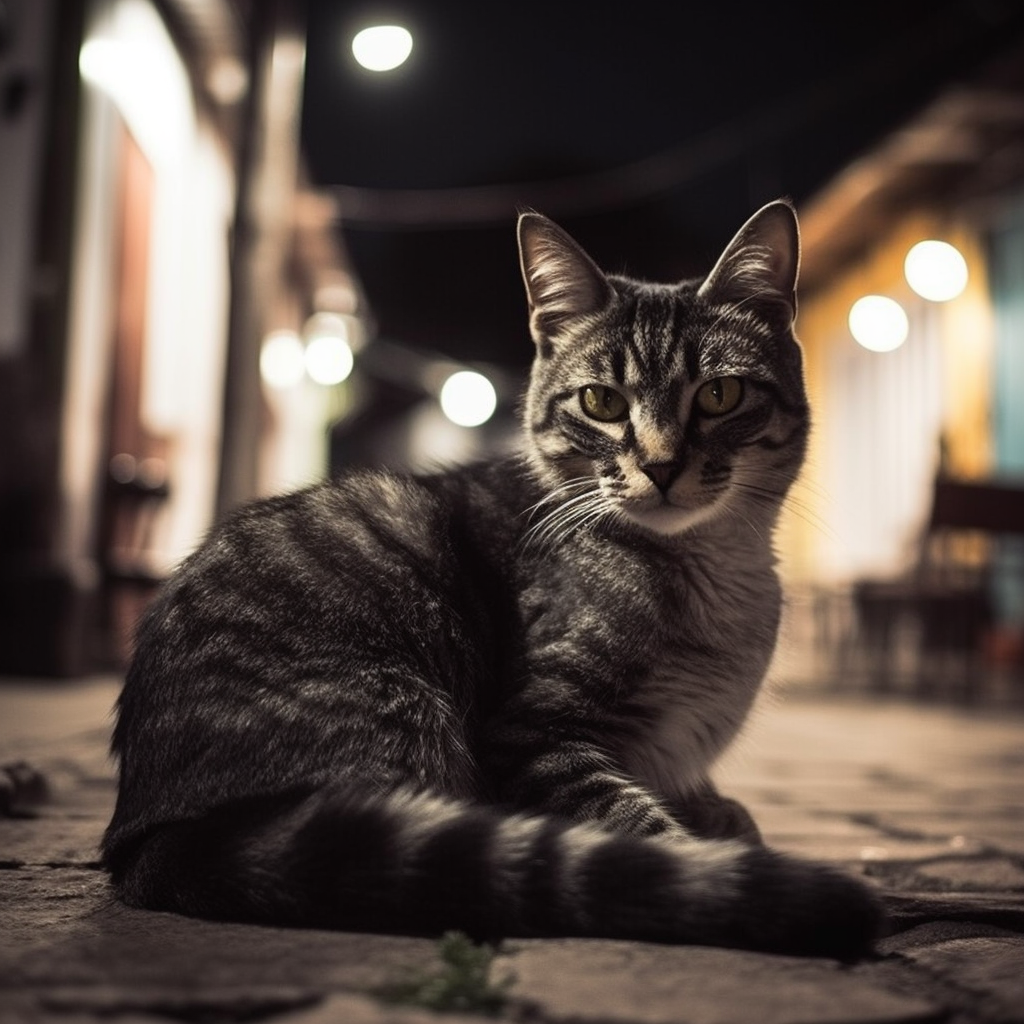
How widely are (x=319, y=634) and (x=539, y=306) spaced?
1044mm

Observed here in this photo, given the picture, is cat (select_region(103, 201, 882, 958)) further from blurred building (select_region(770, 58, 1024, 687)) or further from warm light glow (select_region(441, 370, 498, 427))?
warm light glow (select_region(441, 370, 498, 427))

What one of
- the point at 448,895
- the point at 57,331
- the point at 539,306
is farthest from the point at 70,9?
the point at 448,895

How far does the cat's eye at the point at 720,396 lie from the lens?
7.93 feet

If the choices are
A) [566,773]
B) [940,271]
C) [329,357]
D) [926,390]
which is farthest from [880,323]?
[566,773]

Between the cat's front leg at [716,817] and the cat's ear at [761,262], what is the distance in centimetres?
104

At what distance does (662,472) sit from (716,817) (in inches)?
26.8

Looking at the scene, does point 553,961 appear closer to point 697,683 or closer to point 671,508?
point 697,683

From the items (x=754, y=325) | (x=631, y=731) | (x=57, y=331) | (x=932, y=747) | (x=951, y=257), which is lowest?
(x=932, y=747)

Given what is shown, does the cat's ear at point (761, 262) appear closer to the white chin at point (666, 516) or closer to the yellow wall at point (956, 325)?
the white chin at point (666, 516)

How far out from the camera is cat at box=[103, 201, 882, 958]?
1637mm

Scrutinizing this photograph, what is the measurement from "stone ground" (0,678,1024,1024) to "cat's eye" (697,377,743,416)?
0.74 m

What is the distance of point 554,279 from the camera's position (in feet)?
8.93

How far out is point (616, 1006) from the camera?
137 centimetres

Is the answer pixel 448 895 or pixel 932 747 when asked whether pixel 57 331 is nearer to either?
pixel 932 747
